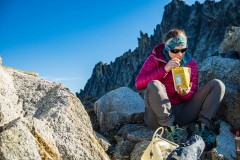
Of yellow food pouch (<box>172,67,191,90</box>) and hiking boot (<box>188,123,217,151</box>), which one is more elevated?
yellow food pouch (<box>172,67,191,90</box>)

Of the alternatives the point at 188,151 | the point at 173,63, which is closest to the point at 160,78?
the point at 173,63

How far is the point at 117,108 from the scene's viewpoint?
1055 cm

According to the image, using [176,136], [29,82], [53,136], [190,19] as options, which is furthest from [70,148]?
[190,19]

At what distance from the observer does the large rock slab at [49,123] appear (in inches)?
182

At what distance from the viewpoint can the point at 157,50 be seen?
320 inches

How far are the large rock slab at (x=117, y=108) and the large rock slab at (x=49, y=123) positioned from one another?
3.51 m

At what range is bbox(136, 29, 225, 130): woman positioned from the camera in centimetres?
711

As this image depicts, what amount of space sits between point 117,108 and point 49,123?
4979 millimetres

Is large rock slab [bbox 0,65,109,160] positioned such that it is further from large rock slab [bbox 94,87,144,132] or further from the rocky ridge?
the rocky ridge

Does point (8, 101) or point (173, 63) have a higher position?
point (8, 101)

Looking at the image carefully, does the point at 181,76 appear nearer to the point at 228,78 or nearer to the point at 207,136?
the point at 207,136

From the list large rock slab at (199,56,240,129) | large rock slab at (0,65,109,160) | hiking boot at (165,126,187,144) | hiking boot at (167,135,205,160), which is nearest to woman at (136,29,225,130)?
hiking boot at (165,126,187,144)

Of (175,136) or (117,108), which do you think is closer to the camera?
(175,136)

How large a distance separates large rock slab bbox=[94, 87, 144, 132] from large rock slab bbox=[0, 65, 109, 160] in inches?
138
